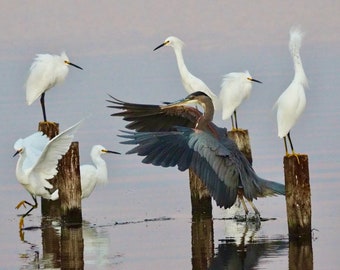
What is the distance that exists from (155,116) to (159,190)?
305 centimetres

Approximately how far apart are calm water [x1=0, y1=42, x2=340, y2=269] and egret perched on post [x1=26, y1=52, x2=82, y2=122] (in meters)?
1.40

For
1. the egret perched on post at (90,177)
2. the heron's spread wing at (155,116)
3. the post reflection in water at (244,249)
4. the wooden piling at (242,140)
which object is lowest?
the post reflection in water at (244,249)

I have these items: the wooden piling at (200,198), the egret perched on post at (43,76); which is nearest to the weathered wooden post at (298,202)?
the wooden piling at (200,198)

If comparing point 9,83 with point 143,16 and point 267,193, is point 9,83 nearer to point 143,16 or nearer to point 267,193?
point 143,16

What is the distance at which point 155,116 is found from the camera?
47.8 ft

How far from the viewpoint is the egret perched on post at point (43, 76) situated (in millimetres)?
19031

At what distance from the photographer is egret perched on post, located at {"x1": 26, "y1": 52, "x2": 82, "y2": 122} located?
19031 mm

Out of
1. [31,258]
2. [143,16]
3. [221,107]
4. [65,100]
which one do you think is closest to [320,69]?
[65,100]

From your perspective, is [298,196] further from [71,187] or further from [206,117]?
[71,187]

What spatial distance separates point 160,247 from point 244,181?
3.79 feet

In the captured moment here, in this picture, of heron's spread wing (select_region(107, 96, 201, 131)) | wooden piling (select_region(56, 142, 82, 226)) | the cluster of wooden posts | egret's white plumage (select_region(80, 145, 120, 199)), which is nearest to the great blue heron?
the cluster of wooden posts

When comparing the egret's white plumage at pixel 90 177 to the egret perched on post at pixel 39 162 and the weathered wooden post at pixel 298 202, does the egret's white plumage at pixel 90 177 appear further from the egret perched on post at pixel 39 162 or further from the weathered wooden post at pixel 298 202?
the weathered wooden post at pixel 298 202

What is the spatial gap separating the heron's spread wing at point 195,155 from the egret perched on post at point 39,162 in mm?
1762

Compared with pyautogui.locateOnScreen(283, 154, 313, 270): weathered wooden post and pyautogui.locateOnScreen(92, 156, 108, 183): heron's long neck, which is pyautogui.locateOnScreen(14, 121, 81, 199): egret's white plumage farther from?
pyautogui.locateOnScreen(283, 154, 313, 270): weathered wooden post
